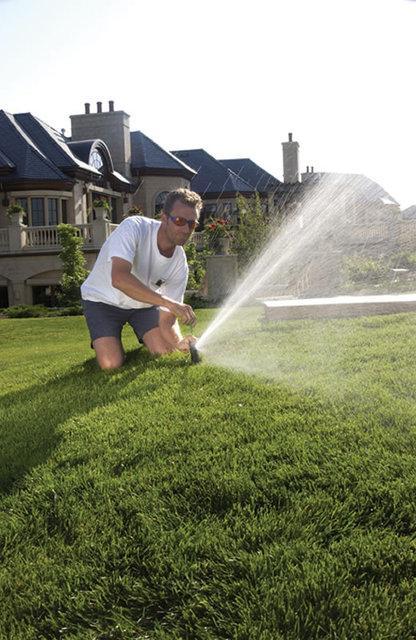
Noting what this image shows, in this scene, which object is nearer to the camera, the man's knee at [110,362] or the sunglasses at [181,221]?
the sunglasses at [181,221]

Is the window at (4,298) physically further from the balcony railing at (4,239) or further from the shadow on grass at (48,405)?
the shadow on grass at (48,405)

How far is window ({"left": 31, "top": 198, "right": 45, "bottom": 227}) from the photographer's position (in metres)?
24.9

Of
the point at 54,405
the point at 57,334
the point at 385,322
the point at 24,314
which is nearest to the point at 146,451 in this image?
the point at 54,405

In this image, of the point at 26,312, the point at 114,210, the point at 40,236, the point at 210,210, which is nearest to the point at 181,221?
the point at 26,312


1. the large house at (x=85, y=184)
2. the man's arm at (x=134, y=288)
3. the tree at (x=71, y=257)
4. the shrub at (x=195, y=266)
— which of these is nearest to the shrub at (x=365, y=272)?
the shrub at (x=195, y=266)

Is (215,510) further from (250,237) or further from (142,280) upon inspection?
(250,237)

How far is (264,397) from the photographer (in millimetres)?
3984

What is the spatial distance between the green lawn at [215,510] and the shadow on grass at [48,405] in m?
0.02

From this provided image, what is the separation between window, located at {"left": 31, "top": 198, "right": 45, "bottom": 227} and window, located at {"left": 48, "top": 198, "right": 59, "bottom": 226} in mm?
261

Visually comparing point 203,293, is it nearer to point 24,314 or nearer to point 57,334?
point 24,314

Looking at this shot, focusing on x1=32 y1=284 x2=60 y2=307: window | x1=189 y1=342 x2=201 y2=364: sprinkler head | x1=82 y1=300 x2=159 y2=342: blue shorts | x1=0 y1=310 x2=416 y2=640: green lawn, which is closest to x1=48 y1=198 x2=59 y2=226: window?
x1=32 y1=284 x2=60 y2=307: window

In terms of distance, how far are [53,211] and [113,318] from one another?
67.6 feet

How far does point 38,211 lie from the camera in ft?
82.0

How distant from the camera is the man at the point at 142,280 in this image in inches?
199
